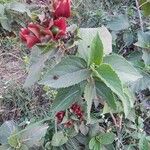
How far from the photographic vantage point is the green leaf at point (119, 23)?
7.09 feet

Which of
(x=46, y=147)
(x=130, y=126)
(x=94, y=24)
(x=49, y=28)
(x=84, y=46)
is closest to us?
(x=49, y=28)

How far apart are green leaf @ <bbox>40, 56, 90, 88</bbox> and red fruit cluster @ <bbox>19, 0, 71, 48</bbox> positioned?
97 mm

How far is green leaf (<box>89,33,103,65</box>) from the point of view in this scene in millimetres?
1278

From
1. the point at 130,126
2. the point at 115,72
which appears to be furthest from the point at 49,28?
the point at 130,126

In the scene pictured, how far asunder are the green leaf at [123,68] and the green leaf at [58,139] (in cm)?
46

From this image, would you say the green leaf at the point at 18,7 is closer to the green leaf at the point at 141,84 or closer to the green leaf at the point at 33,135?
the green leaf at the point at 141,84

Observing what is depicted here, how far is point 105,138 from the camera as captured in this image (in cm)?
173

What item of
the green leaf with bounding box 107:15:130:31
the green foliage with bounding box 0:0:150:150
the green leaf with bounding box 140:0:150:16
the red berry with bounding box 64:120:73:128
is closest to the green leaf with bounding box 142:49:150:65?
the green foliage with bounding box 0:0:150:150

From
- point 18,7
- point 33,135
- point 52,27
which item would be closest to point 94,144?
point 33,135

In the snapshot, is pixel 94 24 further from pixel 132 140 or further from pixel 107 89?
pixel 107 89

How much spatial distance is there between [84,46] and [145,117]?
2.61ft

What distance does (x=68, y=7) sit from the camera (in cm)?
125

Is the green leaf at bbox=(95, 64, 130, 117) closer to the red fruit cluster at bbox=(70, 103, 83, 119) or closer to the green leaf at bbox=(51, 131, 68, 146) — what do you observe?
the red fruit cluster at bbox=(70, 103, 83, 119)

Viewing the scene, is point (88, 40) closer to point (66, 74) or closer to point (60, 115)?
point (66, 74)
